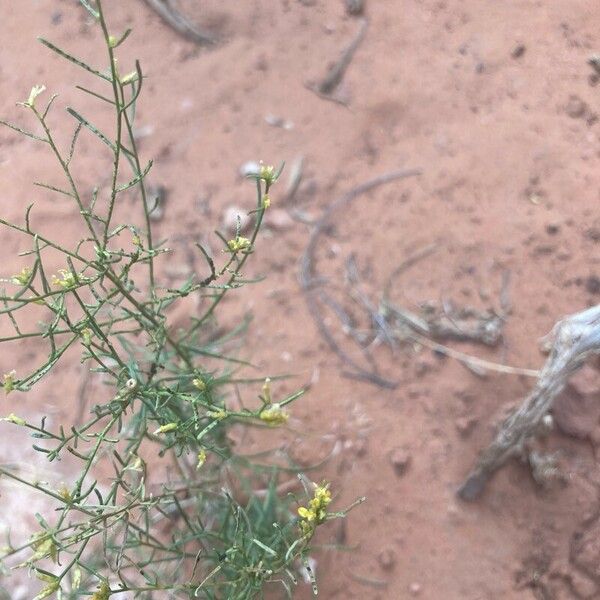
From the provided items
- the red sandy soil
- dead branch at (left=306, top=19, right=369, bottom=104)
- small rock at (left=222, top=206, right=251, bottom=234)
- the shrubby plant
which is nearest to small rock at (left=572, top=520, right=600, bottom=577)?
the red sandy soil

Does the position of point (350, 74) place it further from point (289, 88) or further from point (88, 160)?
point (88, 160)

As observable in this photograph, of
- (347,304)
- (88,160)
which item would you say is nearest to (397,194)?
(347,304)

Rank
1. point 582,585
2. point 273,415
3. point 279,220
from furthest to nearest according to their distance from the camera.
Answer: point 279,220, point 582,585, point 273,415

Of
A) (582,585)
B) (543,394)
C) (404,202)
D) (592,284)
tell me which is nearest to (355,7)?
(404,202)

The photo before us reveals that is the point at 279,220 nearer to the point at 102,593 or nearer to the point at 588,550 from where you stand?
the point at 588,550

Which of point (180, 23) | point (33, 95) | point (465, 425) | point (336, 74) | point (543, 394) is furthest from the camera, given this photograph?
point (180, 23)

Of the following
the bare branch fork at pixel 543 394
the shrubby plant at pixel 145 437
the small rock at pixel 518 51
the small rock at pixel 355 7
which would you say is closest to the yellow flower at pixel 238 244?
the shrubby plant at pixel 145 437

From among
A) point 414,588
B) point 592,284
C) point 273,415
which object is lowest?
point 414,588
